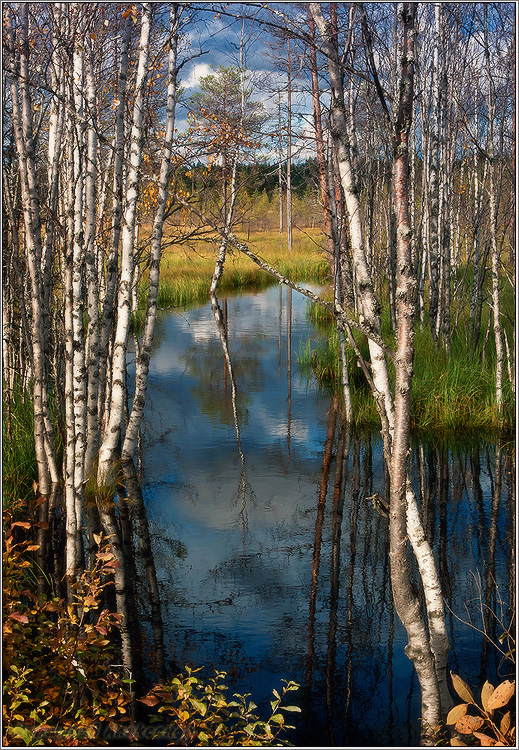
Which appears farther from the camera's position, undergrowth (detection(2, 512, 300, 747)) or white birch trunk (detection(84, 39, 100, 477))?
white birch trunk (detection(84, 39, 100, 477))

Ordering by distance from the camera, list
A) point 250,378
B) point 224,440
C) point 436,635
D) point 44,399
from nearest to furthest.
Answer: point 436,635 → point 44,399 → point 224,440 → point 250,378

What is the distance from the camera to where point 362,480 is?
719 cm

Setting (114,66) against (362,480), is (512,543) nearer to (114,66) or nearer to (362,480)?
(362,480)

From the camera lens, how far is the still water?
12.5 feet

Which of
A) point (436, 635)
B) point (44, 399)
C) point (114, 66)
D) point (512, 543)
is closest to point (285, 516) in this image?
point (512, 543)

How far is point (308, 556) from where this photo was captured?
212 inches

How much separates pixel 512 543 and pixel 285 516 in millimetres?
2080

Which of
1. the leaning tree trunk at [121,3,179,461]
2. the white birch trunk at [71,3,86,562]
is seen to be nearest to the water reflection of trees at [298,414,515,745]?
the white birch trunk at [71,3,86,562]

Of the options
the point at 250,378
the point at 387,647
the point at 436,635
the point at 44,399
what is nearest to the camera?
the point at 436,635

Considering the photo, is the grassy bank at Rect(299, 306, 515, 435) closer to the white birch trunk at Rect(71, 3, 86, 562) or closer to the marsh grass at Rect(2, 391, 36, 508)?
the marsh grass at Rect(2, 391, 36, 508)

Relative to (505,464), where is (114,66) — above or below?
above

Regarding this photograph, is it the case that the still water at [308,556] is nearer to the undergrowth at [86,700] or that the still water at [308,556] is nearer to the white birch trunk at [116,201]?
the undergrowth at [86,700]

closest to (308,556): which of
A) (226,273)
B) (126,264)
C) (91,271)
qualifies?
(91,271)

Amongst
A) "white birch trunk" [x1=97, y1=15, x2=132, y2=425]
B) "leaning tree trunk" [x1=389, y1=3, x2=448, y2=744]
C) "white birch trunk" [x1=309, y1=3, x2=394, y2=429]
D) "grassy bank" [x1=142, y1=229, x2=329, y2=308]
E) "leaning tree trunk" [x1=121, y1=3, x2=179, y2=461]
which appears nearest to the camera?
"leaning tree trunk" [x1=389, y1=3, x2=448, y2=744]
